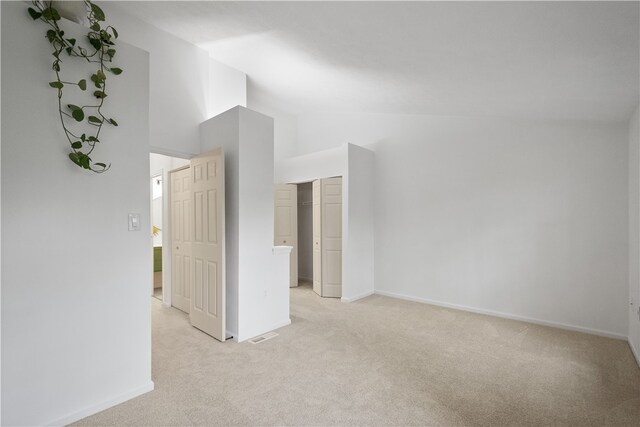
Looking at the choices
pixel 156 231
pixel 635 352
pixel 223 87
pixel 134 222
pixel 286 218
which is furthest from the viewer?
pixel 156 231

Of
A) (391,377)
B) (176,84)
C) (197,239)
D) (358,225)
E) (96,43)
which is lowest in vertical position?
(391,377)

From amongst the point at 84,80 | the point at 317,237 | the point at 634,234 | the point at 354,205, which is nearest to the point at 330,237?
the point at 317,237

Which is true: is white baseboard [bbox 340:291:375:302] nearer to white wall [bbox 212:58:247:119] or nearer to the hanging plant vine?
white wall [bbox 212:58:247:119]

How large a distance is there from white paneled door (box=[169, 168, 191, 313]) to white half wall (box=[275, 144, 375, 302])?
6.65 ft

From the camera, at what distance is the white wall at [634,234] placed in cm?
300

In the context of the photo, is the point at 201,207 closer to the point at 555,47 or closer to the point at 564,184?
the point at 555,47

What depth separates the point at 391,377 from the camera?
264cm

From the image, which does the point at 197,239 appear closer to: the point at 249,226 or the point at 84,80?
the point at 249,226

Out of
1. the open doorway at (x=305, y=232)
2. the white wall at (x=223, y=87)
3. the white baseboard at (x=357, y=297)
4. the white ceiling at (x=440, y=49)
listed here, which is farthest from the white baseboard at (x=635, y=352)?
the white wall at (x=223, y=87)

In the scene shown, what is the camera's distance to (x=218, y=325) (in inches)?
135

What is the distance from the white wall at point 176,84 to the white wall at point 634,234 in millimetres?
4543

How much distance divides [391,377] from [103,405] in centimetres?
208

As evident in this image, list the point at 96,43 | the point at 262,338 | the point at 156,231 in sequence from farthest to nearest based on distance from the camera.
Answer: the point at 156,231, the point at 262,338, the point at 96,43

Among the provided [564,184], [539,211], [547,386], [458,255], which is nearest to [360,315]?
[458,255]
